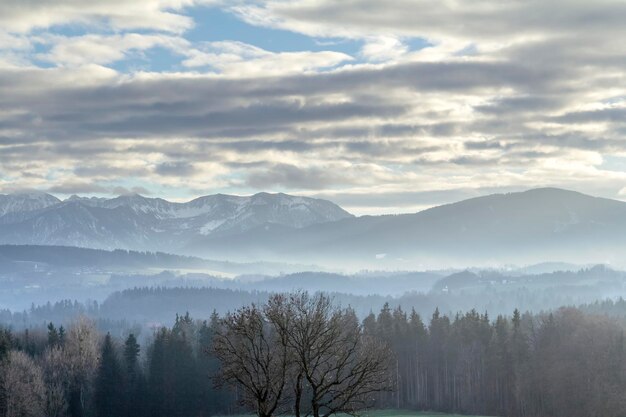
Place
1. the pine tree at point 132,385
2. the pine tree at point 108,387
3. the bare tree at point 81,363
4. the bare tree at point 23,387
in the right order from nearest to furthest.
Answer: the bare tree at point 23,387, the bare tree at point 81,363, the pine tree at point 108,387, the pine tree at point 132,385

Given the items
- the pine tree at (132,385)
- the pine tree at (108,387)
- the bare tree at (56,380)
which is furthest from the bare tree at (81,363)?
the pine tree at (132,385)

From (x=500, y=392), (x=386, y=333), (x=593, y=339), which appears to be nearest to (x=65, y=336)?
(x=386, y=333)

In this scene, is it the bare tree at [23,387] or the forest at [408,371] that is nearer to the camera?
the bare tree at [23,387]

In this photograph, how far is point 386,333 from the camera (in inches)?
6299

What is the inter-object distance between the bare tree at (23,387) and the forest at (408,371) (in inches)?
6.2

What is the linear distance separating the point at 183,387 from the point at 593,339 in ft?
200

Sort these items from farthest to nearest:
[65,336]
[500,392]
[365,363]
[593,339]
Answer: [65,336] → [500,392] → [593,339] → [365,363]

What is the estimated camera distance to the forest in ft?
430

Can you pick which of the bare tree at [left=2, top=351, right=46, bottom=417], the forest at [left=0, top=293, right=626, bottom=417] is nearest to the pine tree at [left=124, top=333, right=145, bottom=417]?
the forest at [left=0, top=293, right=626, bottom=417]

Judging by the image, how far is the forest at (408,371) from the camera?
131125 millimetres

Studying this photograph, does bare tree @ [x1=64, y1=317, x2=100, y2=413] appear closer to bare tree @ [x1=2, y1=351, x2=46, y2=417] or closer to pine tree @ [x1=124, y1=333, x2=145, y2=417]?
pine tree @ [x1=124, y1=333, x2=145, y2=417]

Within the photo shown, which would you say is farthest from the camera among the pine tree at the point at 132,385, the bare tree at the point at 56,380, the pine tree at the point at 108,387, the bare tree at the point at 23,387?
the pine tree at the point at 132,385

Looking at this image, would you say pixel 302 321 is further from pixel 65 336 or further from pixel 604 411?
pixel 65 336

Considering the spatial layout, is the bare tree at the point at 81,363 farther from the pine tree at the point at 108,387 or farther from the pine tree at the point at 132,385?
the pine tree at the point at 132,385
